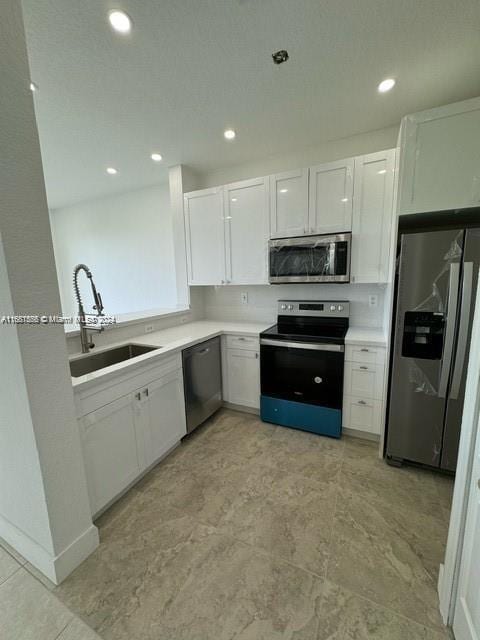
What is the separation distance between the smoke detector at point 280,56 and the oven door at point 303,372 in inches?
77.6

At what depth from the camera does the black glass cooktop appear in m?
2.33

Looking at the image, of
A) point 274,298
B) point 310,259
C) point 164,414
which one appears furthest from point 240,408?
point 310,259

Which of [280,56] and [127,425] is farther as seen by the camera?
[127,425]

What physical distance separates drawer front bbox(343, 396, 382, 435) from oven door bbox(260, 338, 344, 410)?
9 cm

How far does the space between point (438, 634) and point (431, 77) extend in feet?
9.98

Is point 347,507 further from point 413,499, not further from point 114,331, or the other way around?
point 114,331

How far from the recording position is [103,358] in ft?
7.18

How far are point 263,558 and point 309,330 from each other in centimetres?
179

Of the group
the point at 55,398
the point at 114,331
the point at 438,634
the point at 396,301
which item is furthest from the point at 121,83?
the point at 438,634

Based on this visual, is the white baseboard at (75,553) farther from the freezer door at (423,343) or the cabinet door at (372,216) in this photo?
the cabinet door at (372,216)

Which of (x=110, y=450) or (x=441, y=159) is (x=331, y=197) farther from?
(x=110, y=450)

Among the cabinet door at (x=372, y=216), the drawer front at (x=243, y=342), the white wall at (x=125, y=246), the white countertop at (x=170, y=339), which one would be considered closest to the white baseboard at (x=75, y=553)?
the white countertop at (x=170, y=339)

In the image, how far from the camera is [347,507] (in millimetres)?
1687

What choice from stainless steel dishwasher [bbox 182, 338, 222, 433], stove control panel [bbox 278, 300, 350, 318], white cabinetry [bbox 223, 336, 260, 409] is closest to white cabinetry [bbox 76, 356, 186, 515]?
stainless steel dishwasher [bbox 182, 338, 222, 433]
